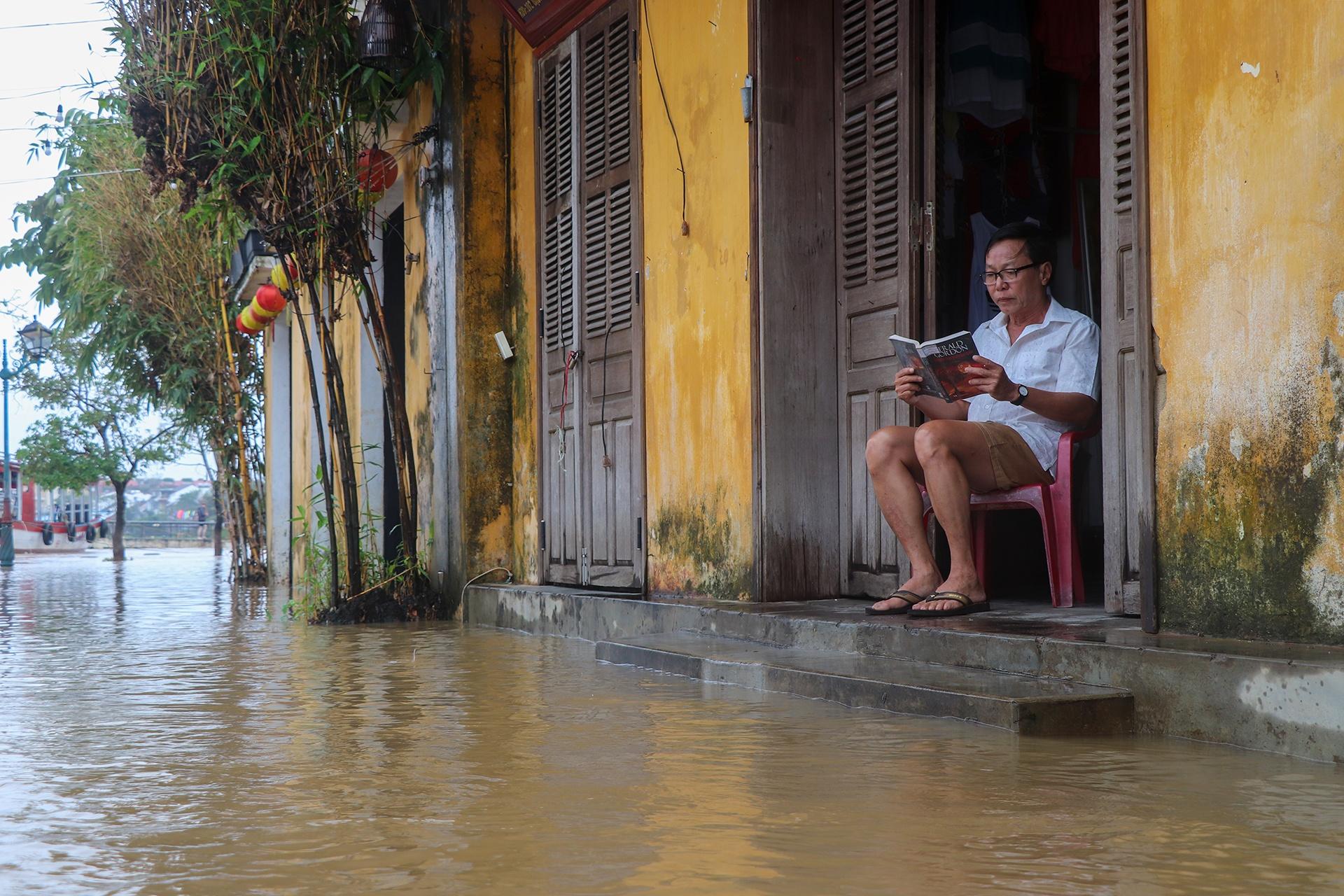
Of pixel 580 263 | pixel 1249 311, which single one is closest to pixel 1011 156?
pixel 580 263

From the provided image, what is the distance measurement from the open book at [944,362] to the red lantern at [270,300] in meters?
8.99

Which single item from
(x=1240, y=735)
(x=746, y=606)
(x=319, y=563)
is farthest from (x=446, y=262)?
(x=1240, y=735)

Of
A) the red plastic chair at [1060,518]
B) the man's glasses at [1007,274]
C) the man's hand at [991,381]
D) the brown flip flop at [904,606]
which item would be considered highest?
the man's glasses at [1007,274]

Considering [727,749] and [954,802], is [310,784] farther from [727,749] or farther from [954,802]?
[954,802]

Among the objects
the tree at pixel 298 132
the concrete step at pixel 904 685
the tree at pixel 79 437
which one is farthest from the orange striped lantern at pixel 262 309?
the tree at pixel 79 437

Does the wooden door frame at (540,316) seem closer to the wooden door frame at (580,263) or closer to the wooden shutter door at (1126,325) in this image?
the wooden door frame at (580,263)

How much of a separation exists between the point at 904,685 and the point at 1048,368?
177cm

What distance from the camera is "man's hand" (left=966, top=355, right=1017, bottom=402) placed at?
4625 millimetres

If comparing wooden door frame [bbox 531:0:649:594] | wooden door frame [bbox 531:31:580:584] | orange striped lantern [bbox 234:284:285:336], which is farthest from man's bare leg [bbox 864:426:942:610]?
orange striped lantern [bbox 234:284:285:336]

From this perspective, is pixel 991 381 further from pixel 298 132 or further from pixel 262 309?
pixel 262 309

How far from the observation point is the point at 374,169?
8.91 m

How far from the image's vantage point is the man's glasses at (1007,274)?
5.15 metres

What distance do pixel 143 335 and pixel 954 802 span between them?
1607 cm

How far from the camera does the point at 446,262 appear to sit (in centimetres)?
855
